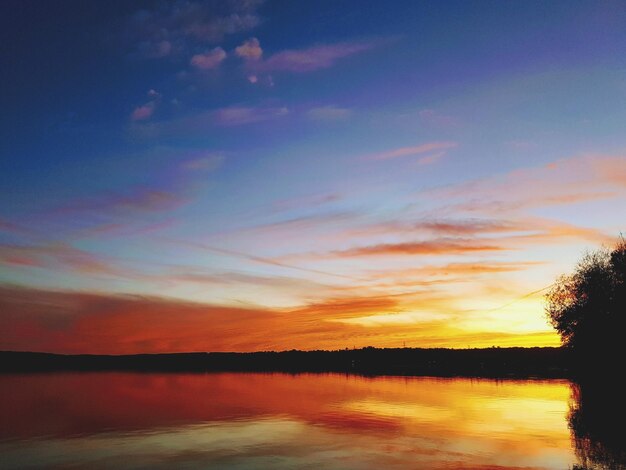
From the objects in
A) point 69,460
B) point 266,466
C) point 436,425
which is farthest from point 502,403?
point 69,460

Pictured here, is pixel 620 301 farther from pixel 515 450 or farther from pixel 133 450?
pixel 133 450

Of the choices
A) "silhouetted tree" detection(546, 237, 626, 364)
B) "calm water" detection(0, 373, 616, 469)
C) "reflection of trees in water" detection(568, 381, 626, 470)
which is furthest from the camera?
"silhouetted tree" detection(546, 237, 626, 364)

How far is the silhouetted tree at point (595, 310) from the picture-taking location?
6406 centimetres

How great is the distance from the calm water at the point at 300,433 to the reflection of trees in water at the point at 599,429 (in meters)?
0.68

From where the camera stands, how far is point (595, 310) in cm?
6700

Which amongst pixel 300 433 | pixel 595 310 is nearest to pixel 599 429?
pixel 300 433

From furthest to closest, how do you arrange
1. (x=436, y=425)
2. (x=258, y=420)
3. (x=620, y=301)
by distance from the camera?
1. (x=620, y=301)
2. (x=258, y=420)
3. (x=436, y=425)

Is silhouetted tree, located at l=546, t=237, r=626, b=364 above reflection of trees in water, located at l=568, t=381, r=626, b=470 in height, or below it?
above

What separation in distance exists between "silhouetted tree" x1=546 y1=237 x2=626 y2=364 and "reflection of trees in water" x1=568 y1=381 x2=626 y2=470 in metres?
15.5

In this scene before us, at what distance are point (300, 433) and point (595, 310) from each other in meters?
49.9

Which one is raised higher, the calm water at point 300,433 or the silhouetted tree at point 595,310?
the silhouetted tree at point 595,310

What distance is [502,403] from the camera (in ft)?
156

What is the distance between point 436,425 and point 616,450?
1285 cm

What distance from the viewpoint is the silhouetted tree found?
210 feet
